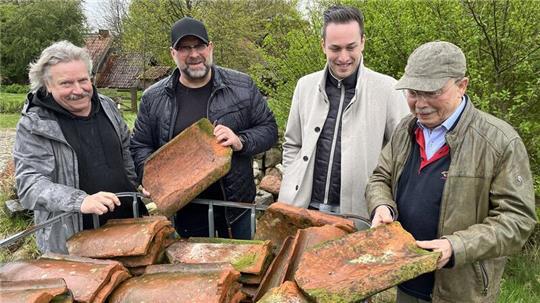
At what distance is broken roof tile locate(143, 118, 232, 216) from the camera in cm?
261

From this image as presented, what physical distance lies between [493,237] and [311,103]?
1377mm

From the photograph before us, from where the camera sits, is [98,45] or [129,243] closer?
[129,243]

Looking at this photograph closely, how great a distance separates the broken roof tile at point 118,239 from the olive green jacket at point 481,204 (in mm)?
1109

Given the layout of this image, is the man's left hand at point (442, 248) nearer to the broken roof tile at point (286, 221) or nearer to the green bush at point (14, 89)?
the broken roof tile at point (286, 221)

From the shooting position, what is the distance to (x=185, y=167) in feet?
9.30

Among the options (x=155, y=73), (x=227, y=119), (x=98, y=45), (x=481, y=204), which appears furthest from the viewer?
(x=98, y=45)

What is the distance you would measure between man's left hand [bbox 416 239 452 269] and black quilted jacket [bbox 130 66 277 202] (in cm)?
146

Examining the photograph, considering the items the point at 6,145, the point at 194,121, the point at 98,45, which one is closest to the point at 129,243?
the point at 194,121

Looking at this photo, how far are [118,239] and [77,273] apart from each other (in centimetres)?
28

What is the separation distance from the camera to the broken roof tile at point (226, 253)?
2166 mm

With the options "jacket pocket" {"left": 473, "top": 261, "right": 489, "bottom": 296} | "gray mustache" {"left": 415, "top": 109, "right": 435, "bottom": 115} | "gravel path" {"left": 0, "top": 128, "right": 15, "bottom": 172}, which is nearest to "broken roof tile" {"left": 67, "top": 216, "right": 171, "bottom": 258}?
"gray mustache" {"left": 415, "top": 109, "right": 435, "bottom": 115}

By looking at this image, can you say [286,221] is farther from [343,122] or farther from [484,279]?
[484,279]

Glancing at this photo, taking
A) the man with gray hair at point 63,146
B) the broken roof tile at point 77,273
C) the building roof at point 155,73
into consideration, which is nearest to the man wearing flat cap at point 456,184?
the broken roof tile at point 77,273

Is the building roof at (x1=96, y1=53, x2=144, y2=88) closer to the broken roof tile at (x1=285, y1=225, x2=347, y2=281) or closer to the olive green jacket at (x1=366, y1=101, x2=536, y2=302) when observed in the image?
the broken roof tile at (x1=285, y1=225, x2=347, y2=281)
